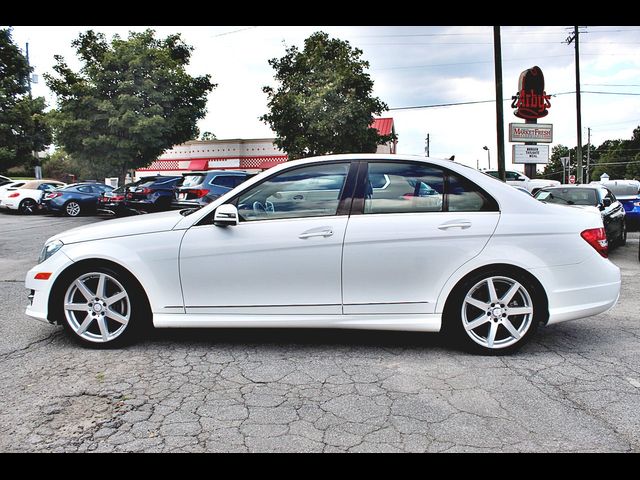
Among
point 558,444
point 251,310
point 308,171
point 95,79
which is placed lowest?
point 558,444

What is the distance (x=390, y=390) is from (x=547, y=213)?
6.21 ft

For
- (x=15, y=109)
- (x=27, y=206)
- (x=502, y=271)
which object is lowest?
(x=502, y=271)

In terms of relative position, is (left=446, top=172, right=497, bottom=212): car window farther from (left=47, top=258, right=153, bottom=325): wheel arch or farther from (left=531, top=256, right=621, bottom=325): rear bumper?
(left=47, top=258, right=153, bottom=325): wheel arch

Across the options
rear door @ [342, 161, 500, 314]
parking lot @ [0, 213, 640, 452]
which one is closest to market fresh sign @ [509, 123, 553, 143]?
parking lot @ [0, 213, 640, 452]

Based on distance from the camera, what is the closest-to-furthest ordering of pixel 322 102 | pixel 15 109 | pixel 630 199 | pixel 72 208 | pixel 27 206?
pixel 630 199
pixel 72 208
pixel 27 206
pixel 322 102
pixel 15 109

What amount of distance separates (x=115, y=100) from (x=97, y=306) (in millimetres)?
24823

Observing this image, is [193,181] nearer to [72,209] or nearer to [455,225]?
[72,209]

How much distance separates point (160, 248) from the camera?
4.07 meters

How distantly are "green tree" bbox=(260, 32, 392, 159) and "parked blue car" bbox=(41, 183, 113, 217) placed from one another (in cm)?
1357

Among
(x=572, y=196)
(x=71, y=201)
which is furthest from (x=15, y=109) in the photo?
(x=572, y=196)

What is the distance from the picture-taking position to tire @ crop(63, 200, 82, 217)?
65.8 ft

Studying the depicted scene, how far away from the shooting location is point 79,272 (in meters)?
4.14
